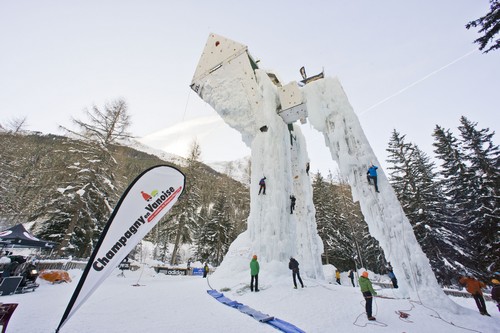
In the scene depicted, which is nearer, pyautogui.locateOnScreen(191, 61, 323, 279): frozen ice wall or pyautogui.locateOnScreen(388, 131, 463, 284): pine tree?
pyautogui.locateOnScreen(191, 61, 323, 279): frozen ice wall

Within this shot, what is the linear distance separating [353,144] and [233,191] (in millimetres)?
35721

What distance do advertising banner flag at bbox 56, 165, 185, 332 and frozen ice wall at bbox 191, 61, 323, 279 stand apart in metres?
7.13

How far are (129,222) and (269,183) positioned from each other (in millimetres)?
8689

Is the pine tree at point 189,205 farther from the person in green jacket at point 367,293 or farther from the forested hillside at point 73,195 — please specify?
the person in green jacket at point 367,293

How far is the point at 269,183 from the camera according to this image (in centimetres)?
1182

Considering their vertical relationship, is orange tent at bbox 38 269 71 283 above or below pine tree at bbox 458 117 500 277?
below

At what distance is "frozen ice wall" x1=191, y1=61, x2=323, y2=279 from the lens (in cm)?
1076

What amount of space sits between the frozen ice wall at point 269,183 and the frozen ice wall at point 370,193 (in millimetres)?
2762

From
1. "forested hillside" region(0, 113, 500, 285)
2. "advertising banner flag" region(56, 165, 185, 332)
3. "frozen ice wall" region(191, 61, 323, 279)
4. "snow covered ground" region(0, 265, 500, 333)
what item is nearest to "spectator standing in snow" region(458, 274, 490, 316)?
"snow covered ground" region(0, 265, 500, 333)

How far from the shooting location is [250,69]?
13.9 meters

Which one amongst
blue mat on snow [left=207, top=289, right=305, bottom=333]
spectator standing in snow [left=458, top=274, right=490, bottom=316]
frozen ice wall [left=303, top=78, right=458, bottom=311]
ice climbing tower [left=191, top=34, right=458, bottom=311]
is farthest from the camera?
ice climbing tower [left=191, top=34, right=458, bottom=311]

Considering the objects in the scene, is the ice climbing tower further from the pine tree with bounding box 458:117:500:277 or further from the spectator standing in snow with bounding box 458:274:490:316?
the pine tree with bounding box 458:117:500:277

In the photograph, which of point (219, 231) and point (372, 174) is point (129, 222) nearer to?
point (372, 174)

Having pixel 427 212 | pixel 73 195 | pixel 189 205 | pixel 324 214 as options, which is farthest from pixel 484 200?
pixel 73 195
